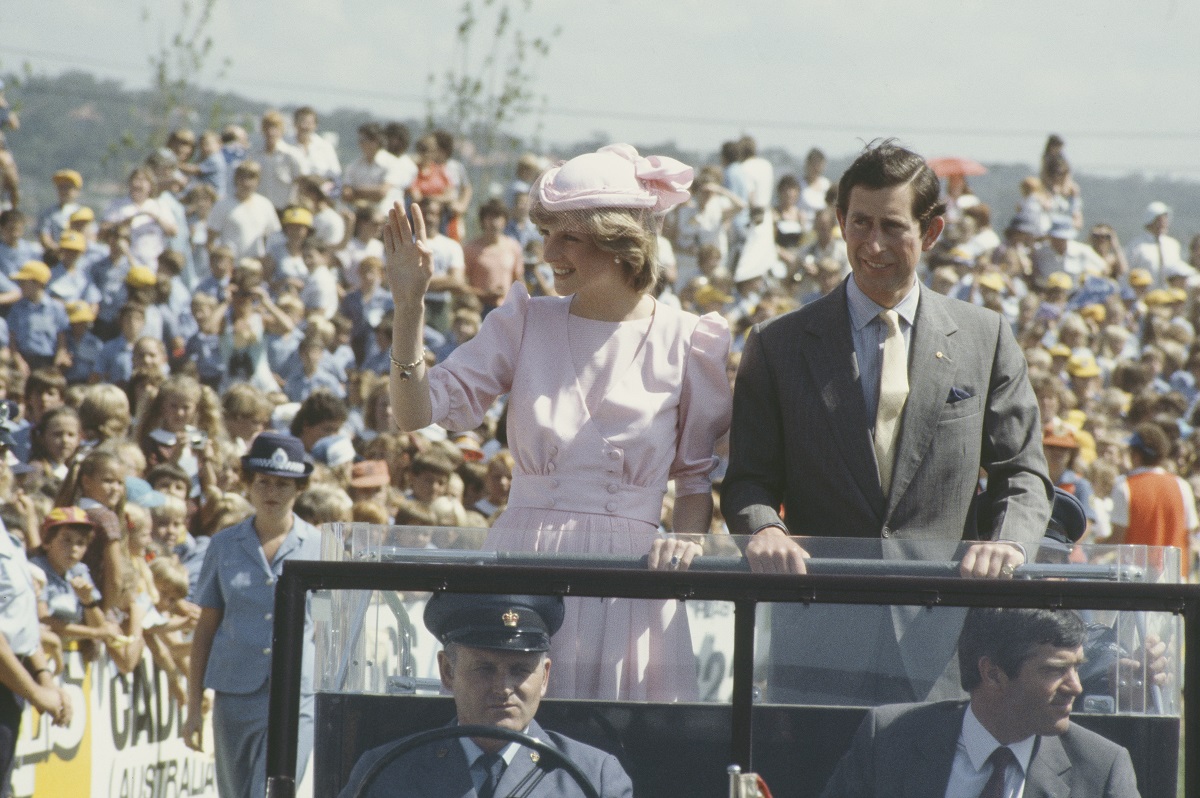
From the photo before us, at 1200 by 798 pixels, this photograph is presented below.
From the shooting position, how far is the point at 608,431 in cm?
334

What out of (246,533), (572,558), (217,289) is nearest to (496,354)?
(572,558)

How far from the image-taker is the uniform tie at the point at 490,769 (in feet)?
7.84

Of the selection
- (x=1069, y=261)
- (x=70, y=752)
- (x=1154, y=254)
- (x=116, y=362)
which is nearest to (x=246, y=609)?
(x=70, y=752)

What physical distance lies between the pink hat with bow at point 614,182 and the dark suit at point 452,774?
1262mm

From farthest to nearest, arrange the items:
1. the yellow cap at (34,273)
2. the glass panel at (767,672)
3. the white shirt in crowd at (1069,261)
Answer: the white shirt in crowd at (1069,261)
the yellow cap at (34,273)
the glass panel at (767,672)

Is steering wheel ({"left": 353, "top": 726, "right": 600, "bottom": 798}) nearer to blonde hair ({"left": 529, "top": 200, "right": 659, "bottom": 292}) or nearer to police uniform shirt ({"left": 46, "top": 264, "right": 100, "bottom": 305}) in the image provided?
blonde hair ({"left": 529, "top": 200, "right": 659, "bottom": 292})

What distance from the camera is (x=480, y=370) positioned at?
3422 mm

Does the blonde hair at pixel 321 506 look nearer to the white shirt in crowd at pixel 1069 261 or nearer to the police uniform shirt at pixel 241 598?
the police uniform shirt at pixel 241 598

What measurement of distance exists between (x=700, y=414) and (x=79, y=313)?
30.5 ft

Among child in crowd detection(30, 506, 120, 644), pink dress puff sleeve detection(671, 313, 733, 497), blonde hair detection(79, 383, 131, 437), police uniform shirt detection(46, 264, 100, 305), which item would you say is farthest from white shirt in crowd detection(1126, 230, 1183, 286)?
pink dress puff sleeve detection(671, 313, 733, 497)

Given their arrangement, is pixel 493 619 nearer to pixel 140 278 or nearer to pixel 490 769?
pixel 490 769

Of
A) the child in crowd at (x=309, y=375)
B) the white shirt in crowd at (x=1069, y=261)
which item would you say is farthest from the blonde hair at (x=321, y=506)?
the white shirt in crowd at (x=1069, y=261)

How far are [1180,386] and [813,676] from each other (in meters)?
13.0

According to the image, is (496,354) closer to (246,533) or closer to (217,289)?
(246,533)
